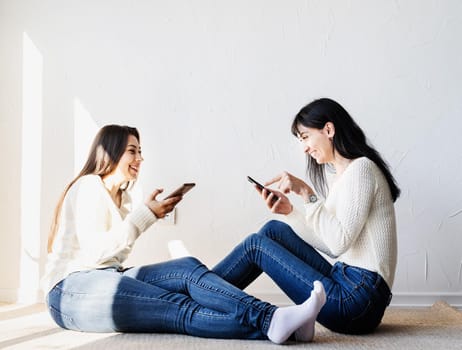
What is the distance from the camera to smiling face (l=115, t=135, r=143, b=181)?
1877 mm

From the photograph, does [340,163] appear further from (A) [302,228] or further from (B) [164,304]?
(B) [164,304]

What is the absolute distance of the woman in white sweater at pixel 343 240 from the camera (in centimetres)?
149

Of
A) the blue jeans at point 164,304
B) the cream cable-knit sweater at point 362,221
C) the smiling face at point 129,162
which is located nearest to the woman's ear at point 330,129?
the cream cable-knit sweater at point 362,221

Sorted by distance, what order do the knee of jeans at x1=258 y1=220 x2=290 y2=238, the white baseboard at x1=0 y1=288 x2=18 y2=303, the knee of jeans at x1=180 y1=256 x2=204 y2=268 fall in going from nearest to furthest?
the knee of jeans at x1=180 y1=256 x2=204 y2=268, the knee of jeans at x1=258 y1=220 x2=290 y2=238, the white baseboard at x1=0 y1=288 x2=18 y2=303

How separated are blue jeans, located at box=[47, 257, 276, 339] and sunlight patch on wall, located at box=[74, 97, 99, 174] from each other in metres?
0.94

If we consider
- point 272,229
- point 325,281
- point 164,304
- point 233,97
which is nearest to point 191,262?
point 164,304

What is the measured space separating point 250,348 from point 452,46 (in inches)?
64.7

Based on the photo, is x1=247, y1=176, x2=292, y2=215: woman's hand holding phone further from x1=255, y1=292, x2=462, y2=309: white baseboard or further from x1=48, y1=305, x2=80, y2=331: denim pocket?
x1=255, y1=292, x2=462, y2=309: white baseboard

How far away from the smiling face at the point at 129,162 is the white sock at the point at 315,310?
78 cm

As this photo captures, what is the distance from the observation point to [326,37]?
7.93 ft

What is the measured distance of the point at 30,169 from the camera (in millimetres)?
2498

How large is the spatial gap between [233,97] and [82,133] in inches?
26.6

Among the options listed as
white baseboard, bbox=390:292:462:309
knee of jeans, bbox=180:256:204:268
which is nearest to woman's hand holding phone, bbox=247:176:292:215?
knee of jeans, bbox=180:256:204:268

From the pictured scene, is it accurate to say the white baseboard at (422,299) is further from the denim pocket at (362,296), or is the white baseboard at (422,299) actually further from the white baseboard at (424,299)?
the denim pocket at (362,296)
